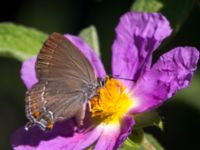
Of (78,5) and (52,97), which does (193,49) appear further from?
(78,5)

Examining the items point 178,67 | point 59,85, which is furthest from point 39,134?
point 178,67

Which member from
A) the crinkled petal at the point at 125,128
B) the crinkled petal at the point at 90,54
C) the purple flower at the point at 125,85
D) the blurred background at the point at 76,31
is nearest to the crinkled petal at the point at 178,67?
the purple flower at the point at 125,85

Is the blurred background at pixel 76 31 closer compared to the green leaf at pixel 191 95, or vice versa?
the green leaf at pixel 191 95

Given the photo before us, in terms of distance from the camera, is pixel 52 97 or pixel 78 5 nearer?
pixel 52 97

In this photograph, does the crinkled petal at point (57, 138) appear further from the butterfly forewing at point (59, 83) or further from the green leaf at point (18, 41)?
the green leaf at point (18, 41)

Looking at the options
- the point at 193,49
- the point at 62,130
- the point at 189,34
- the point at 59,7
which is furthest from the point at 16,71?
the point at 193,49

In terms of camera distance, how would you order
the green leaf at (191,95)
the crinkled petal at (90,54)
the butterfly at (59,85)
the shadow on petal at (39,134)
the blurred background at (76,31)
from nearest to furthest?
the butterfly at (59,85) < the shadow on petal at (39,134) < the crinkled petal at (90,54) < the green leaf at (191,95) < the blurred background at (76,31)

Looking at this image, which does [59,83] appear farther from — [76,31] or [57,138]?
[76,31]
